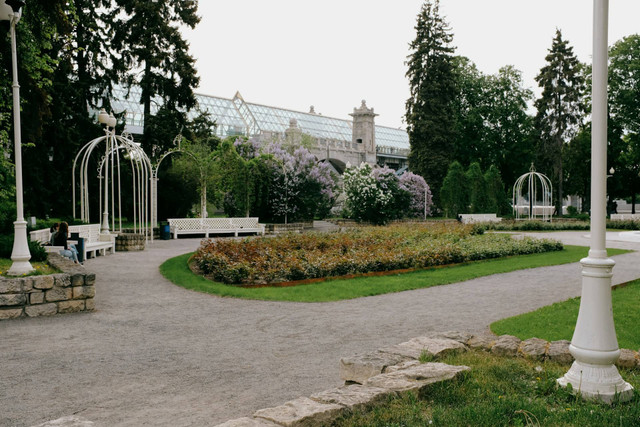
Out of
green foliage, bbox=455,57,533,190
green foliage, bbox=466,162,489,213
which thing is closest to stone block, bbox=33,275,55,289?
green foliage, bbox=466,162,489,213

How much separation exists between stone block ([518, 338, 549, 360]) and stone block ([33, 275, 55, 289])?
689 cm

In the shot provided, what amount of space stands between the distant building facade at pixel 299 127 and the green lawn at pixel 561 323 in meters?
40.6

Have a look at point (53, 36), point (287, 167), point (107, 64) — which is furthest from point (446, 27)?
point (53, 36)

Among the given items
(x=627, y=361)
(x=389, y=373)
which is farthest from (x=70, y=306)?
(x=627, y=361)

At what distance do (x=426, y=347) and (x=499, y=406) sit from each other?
5.18ft

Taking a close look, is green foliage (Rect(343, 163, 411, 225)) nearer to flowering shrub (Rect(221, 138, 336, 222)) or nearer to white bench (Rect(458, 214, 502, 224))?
flowering shrub (Rect(221, 138, 336, 222))

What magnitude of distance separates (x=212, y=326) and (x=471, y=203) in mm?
33478

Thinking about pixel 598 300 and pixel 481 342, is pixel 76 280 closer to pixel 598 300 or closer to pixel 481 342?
pixel 481 342

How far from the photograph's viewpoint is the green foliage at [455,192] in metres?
38.8

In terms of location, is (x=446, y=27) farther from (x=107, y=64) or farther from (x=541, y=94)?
(x=107, y=64)

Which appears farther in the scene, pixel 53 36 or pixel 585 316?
pixel 53 36

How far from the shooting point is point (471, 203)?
38844mm

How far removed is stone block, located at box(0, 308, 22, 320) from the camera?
816cm

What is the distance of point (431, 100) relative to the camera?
44875mm
